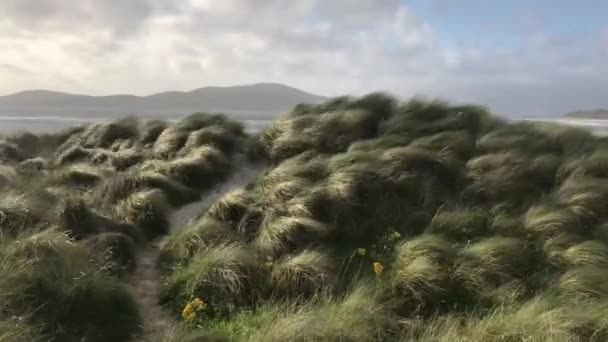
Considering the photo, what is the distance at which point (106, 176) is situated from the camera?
1138cm

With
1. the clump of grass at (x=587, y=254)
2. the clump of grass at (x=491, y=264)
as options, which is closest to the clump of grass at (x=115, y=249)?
the clump of grass at (x=491, y=264)

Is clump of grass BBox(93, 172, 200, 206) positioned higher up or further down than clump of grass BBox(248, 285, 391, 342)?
higher up

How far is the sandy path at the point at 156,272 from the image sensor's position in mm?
6078

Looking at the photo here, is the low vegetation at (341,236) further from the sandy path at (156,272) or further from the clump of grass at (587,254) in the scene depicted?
the sandy path at (156,272)

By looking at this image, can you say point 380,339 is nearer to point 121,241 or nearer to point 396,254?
point 396,254

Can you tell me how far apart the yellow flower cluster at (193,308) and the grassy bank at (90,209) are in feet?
1.66

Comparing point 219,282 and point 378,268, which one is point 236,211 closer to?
point 219,282

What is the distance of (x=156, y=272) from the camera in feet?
25.0

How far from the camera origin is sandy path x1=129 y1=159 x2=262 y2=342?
19.9ft

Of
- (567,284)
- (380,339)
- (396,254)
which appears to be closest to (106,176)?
(396,254)

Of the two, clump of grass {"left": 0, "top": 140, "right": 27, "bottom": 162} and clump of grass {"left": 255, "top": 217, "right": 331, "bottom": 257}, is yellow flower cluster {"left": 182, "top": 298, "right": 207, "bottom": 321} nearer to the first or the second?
clump of grass {"left": 255, "top": 217, "right": 331, "bottom": 257}

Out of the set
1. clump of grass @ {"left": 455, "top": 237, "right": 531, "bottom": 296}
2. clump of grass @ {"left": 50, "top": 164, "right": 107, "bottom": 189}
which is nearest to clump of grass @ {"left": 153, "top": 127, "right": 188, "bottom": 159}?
clump of grass @ {"left": 50, "top": 164, "right": 107, "bottom": 189}

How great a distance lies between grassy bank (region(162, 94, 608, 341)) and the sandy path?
0.66 feet

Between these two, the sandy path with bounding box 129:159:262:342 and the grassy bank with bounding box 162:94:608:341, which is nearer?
the grassy bank with bounding box 162:94:608:341
